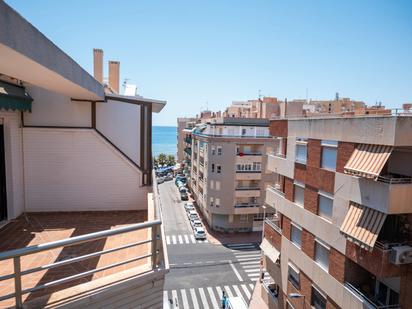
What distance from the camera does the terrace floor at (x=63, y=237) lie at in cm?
428

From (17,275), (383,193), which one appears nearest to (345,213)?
(383,193)

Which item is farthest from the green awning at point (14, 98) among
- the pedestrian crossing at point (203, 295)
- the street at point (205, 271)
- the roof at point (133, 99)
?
the street at point (205, 271)

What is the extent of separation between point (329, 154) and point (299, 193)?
2.90 meters

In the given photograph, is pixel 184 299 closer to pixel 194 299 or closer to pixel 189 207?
pixel 194 299

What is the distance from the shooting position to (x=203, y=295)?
21.2 metres

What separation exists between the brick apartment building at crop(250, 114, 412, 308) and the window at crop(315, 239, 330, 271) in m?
0.04

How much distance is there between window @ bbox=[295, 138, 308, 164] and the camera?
43.5 feet

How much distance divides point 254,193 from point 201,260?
9.81m

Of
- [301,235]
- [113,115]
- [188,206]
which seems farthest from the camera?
[188,206]

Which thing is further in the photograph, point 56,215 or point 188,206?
point 188,206

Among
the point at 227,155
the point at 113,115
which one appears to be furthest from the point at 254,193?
the point at 113,115

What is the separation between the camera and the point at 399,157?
9523 millimetres

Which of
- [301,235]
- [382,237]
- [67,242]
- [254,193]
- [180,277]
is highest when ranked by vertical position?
[67,242]

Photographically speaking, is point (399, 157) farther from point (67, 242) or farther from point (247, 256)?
point (247, 256)
